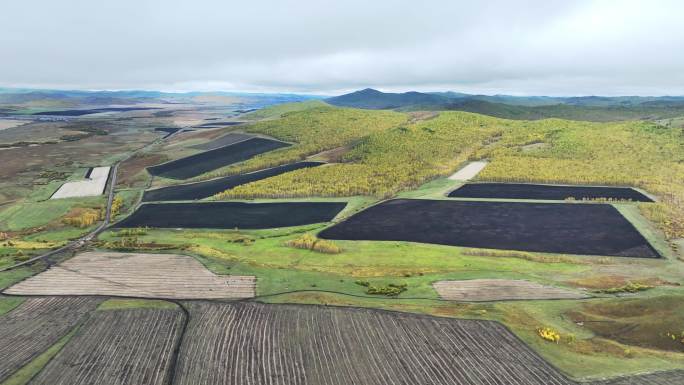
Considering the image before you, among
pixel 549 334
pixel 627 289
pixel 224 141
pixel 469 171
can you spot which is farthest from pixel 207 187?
pixel 627 289

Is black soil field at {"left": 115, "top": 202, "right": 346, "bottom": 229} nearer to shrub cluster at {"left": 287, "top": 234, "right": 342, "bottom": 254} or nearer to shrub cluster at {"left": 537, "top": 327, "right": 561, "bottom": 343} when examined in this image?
shrub cluster at {"left": 287, "top": 234, "right": 342, "bottom": 254}

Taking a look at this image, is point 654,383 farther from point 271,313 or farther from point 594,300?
point 271,313

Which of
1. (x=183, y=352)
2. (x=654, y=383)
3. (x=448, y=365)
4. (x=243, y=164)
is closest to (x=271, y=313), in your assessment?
(x=183, y=352)

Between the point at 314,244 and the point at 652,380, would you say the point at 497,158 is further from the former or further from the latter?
the point at 652,380

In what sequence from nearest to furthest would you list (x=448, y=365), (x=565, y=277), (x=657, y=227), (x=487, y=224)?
(x=448, y=365) < (x=565, y=277) < (x=657, y=227) < (x=487, y=224)

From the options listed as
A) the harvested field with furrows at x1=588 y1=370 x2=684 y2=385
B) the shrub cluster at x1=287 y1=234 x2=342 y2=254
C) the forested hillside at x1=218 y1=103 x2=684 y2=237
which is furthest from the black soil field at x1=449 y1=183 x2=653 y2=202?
the harvested field with furrows at x1=588 y1=370 x2=684 y2=385

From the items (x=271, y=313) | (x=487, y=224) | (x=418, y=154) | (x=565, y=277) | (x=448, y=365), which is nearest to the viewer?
(x=448, y=365)

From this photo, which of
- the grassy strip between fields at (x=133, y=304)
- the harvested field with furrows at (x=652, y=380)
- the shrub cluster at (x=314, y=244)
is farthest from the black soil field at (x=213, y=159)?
the harvested field with furrows at (x=652, y=380)
